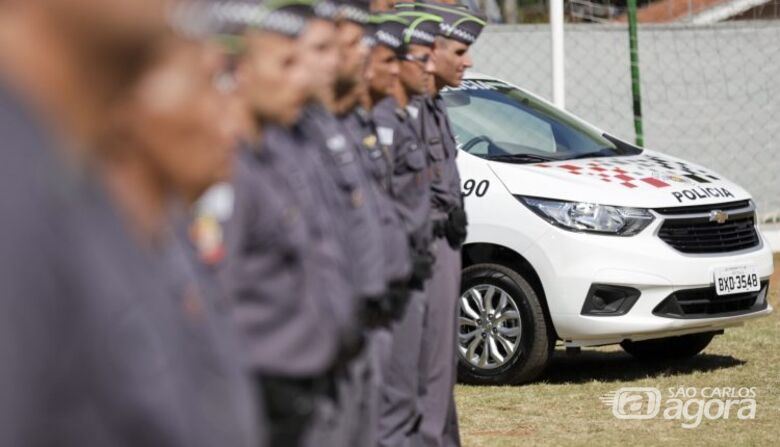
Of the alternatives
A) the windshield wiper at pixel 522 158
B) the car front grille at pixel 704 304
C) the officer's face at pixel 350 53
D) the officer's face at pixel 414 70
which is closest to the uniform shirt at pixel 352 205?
the officer's face at pixel 350 53

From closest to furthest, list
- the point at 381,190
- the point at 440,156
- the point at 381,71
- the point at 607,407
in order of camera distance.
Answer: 1. the point at 381,190
2. the point at 381,71
3. the point at 440,156
4. the point at 607,407

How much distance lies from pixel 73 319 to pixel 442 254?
5008mm

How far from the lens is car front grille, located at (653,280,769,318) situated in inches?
346

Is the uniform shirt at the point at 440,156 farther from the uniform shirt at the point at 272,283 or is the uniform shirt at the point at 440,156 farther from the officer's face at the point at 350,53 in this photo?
the uniform shirt at the point at 272,283

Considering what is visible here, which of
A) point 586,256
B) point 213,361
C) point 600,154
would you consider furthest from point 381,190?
point 600,154

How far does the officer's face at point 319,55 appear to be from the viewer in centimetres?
370

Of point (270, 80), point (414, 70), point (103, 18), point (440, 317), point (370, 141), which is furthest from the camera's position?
point (440, 317)

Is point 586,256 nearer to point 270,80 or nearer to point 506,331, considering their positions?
point 506,331

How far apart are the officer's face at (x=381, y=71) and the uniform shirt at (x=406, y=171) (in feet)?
0.57

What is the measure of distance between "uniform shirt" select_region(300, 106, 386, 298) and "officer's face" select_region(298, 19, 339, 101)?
0.37 meters

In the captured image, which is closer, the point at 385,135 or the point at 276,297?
the point at 276,297

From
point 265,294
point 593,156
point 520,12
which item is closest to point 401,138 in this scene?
point 265,294

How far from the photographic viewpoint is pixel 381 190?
5156 millimetres

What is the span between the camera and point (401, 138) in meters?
6.09
